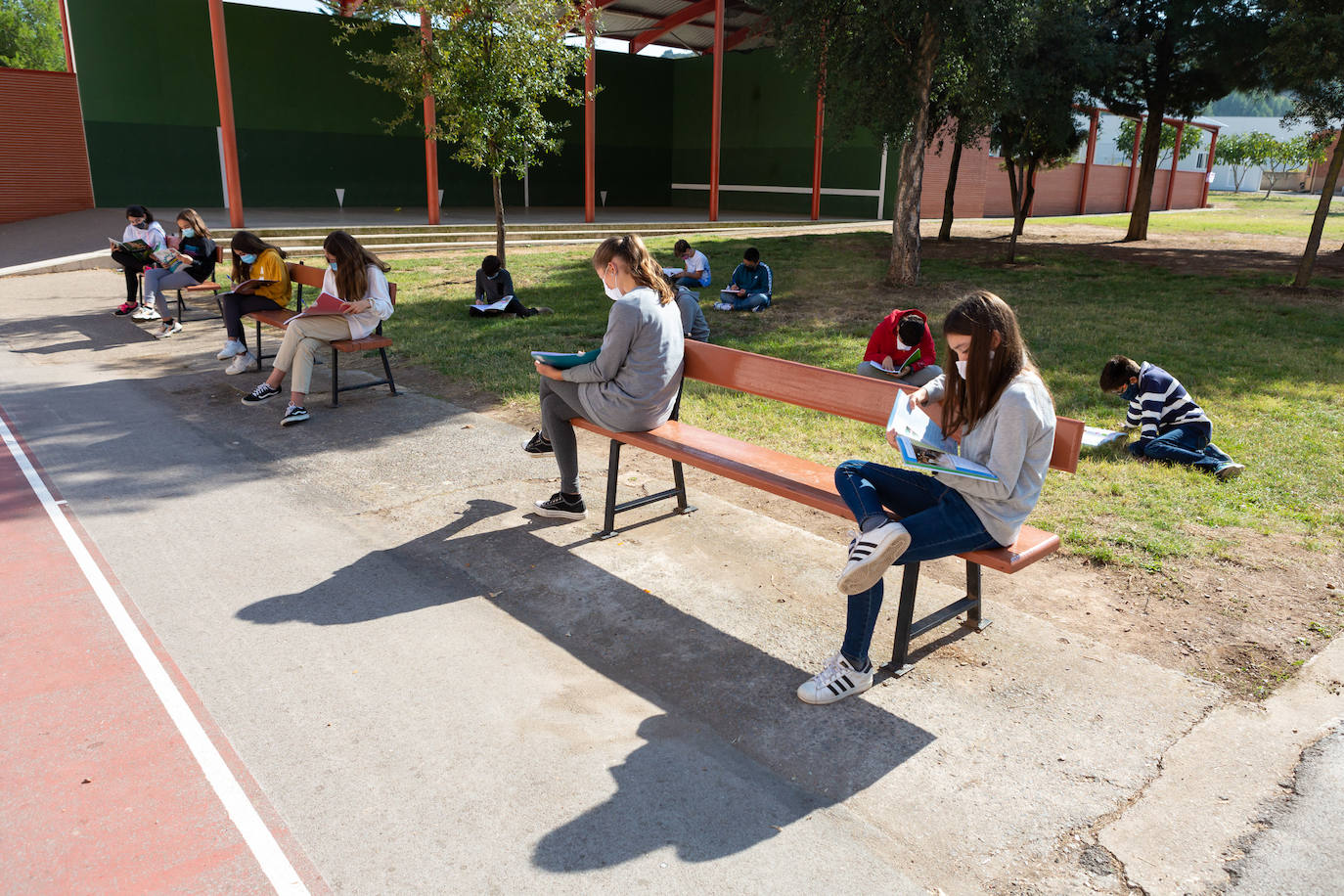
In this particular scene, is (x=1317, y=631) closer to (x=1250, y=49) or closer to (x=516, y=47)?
(x=516, y=47)

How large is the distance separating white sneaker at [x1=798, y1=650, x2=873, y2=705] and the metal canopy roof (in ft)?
85.5

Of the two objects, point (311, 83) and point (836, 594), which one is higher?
point (311, 83)

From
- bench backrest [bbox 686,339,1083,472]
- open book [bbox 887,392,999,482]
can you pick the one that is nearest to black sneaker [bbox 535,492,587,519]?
bench backrest [bbox 686,339,1083,472]

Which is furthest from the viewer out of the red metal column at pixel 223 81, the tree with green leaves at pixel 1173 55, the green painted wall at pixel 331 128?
the green painted wall at pixel 331 128

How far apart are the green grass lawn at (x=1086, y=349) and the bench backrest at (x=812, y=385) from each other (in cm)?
151

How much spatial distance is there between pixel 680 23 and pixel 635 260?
84.1 ft

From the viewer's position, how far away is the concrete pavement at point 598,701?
2.66 m

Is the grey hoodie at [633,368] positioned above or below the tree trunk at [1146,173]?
below

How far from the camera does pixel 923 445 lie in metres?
3.42

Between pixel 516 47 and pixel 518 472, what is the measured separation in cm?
858

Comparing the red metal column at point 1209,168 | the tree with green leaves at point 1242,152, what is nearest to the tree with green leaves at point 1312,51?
the red metal column at point 1209,168

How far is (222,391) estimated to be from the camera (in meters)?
7.88

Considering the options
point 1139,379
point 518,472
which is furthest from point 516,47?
point 1139,379

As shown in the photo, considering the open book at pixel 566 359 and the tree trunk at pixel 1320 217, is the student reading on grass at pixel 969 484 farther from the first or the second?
the tree trunk at pixel 1320 217
